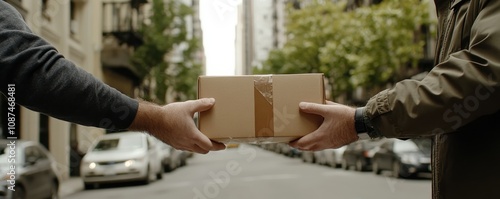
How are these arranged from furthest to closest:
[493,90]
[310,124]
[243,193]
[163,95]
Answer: [163,95] < [243,193] < [310,124] < [493,90]

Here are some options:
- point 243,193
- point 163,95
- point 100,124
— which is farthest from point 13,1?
point 163,95

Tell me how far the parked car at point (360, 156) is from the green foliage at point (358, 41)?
5208 millimetres

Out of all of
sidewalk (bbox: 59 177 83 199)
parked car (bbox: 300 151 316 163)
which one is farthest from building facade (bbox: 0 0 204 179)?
parked car (bbox: 300 151 316 163)

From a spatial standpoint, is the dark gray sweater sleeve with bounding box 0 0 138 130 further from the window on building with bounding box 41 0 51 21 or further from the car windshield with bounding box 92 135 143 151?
the window on building with bounding box 41 0 51 21

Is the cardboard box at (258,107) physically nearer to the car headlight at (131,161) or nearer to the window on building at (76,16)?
the car headlight at (131,161)

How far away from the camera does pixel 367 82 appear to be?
94.6 ft

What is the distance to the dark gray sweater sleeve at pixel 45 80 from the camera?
186 cm

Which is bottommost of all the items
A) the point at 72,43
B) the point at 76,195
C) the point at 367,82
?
the point at 76,195

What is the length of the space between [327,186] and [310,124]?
1302 cm

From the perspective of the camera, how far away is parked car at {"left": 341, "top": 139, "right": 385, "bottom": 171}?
22.3 m

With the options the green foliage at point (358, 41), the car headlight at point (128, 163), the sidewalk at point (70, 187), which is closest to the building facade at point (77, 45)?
the sidewalk at point (70, 187)

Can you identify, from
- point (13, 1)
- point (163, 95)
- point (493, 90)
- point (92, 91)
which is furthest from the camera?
point (163, 95)

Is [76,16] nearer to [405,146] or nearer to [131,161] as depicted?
[131,161]

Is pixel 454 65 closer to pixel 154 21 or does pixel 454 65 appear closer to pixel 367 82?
pixel 367 82
